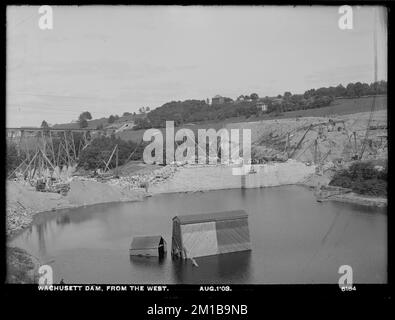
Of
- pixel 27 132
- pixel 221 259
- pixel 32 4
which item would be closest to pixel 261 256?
pixel 221 259

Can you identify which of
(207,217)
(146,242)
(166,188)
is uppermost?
(166,188)

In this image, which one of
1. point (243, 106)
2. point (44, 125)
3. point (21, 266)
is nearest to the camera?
point (21, 266)

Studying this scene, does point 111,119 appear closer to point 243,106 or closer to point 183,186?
point 183,186

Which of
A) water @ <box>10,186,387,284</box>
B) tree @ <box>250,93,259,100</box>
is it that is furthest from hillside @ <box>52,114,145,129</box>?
tree @ <box>250,93,259,100</box>

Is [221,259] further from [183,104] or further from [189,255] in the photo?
[183,104]

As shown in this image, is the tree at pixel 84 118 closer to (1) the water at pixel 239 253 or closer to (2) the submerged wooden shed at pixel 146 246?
(1) the water at pixel 239 253

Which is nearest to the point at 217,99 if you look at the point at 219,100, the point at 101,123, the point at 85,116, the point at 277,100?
the point at 219,100
